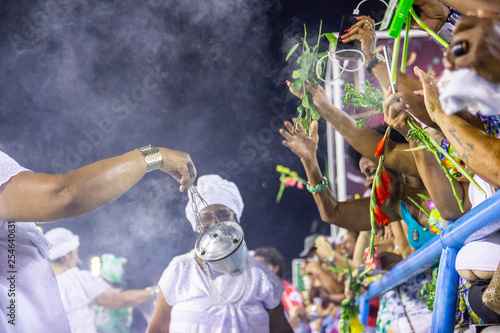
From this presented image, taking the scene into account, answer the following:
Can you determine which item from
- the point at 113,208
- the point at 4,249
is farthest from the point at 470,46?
the point at 113,208

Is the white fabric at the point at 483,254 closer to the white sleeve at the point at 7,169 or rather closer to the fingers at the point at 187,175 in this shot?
the fingers at the point at 187,175

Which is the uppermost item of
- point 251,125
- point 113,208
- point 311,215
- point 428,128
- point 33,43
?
point 428,128

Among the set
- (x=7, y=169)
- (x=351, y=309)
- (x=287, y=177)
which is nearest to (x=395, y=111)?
(x=7, y=169)

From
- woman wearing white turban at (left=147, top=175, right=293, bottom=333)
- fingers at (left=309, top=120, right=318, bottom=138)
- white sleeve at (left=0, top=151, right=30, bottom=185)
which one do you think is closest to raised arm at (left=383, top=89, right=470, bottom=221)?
fingers at (left=309, top=120, right=318, bottom=138)

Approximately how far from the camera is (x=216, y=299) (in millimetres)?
2984

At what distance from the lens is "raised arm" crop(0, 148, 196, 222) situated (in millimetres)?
1777

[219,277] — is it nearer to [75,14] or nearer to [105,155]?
[105,155]

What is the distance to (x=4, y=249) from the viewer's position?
1.98m

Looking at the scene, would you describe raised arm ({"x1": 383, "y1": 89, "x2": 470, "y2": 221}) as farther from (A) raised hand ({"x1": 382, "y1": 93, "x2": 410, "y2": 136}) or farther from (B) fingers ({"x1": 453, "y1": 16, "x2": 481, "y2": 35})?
(B) fingers ({"x1": 453, "y1": 16, "x2": 481, "y2": 35})

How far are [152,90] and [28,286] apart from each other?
283 cm

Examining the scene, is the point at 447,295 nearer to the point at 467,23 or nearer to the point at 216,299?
the point at 467,23

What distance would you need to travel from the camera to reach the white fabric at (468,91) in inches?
39.5

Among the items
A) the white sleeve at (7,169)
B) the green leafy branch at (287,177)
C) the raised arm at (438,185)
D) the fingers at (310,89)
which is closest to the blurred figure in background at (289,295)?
the green leafy branch at (287,177)

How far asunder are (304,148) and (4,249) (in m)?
1.66
